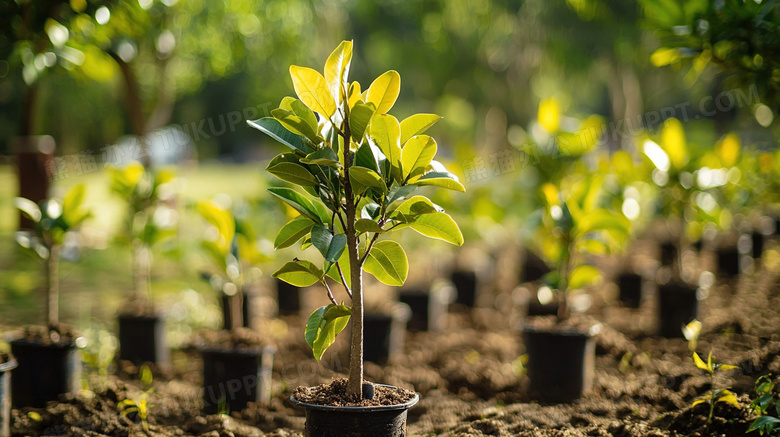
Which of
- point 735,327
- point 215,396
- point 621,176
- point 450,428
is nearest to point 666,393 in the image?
point 450,428

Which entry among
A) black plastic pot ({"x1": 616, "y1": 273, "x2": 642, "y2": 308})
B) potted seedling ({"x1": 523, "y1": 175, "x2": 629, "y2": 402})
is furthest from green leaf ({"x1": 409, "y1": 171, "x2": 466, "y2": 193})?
black plastic pot ({"x1": 616, "y1": 273, "x2": 642, "y2": 308})

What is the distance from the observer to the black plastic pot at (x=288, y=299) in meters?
6.24

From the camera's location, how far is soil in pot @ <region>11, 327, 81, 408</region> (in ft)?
11.1

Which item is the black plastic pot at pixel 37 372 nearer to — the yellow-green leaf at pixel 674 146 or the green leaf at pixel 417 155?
the green leaf at pixel 417 155

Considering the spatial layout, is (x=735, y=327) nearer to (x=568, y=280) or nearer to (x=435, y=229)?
(x=568, y=280)

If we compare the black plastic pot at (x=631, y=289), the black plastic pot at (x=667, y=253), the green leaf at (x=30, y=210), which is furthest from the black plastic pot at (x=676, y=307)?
the green leaf at (x=30, y=210)

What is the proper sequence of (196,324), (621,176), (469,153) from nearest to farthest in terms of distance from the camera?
1. (196,324)
2. (621,176)
3. (469,153)

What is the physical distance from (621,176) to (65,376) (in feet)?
16.1

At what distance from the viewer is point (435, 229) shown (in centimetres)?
252

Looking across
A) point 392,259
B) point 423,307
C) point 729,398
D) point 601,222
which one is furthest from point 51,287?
point 729,398

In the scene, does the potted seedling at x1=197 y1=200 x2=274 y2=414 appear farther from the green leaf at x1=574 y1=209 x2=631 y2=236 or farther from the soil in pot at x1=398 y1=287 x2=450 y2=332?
the soil in pot at x1=398 y1=287 x2=450 y2=332

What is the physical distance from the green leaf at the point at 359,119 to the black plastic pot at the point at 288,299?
3994 millimetres

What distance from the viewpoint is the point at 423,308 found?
5590 mm

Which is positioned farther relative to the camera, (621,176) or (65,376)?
(621,176)
